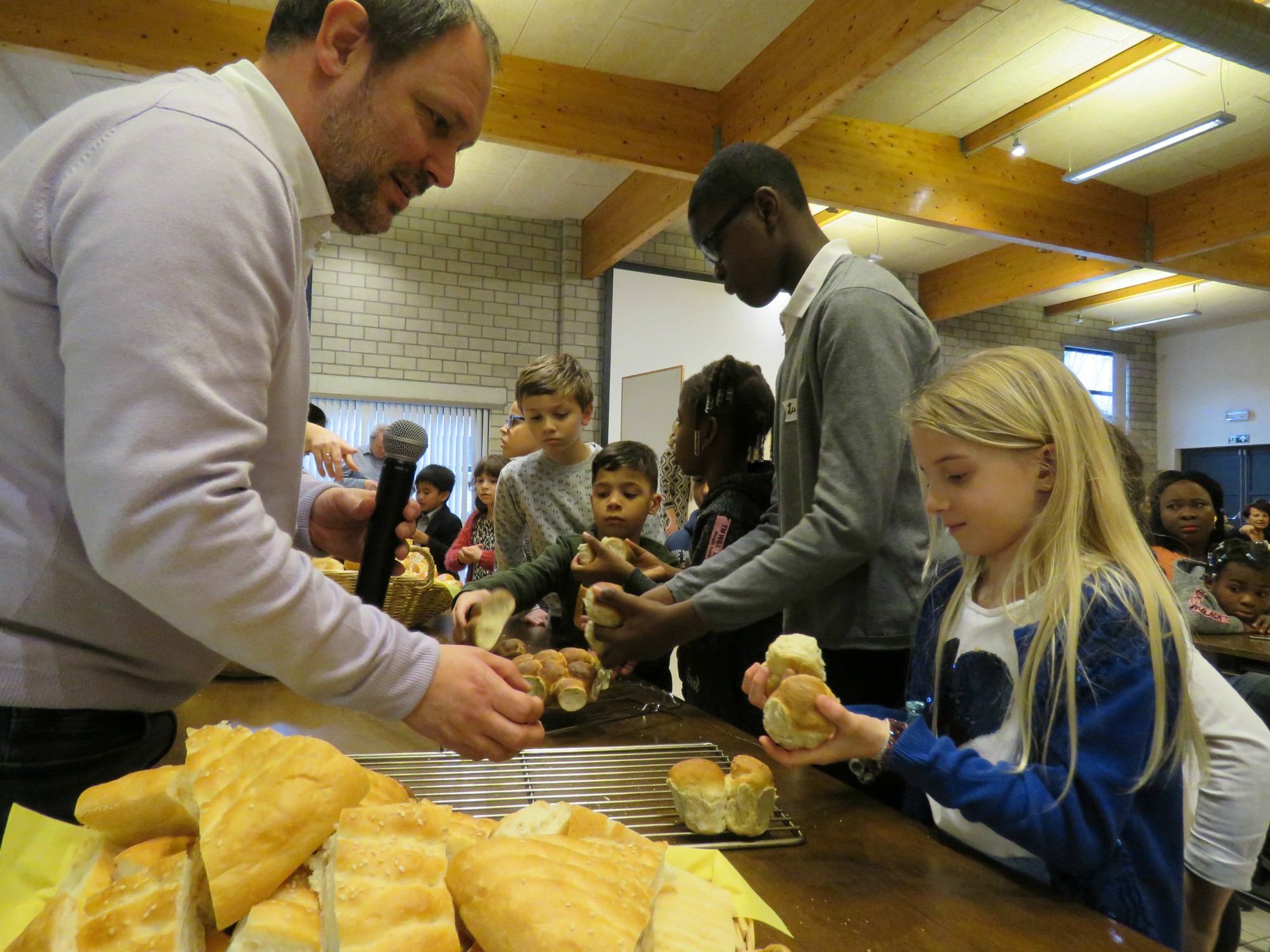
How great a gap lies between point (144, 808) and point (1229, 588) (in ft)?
15.8

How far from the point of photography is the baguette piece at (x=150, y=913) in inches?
25.1

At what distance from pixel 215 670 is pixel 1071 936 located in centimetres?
112

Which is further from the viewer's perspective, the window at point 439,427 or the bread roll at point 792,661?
the window at point 439,427

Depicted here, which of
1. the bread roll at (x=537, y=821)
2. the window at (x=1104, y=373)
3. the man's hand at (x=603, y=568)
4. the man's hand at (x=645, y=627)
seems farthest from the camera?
the window at (x=1104, y=373)

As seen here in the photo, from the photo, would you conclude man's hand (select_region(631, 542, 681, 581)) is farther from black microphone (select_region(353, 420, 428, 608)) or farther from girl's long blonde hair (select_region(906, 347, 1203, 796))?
girl's long blonde hair (select_region(906, 347, 1203, 796))

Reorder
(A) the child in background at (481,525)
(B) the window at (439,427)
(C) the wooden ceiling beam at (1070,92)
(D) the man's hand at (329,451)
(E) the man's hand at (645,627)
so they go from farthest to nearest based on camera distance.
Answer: (B) the window at (439,427) → (C) the wooden ceiling beam at (1070,92) → (A) the child in background at (481,525) → (D) the man's hand at (329,451) → (E) the man's hand at (645,627)

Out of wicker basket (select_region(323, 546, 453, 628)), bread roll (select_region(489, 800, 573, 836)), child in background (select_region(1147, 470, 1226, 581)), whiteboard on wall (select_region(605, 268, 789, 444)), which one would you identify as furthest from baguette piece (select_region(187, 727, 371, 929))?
whiteboard on wall (select_region(605, 268, 789, 444))

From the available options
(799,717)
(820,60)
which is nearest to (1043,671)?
(799,717)

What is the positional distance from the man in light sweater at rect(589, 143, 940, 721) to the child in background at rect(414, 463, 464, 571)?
14.2 feet

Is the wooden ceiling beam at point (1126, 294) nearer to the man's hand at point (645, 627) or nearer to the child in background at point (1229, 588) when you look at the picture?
the child in background at point (1229, 588)

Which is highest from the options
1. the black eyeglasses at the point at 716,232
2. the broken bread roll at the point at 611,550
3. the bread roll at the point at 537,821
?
the black eyeglasses at the point at 716,232

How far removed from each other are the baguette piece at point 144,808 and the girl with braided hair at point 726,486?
162 cm

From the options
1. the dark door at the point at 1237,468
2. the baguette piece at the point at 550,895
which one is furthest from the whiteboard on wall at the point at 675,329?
the dark door at the point at 1237,468

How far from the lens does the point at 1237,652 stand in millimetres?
3393
